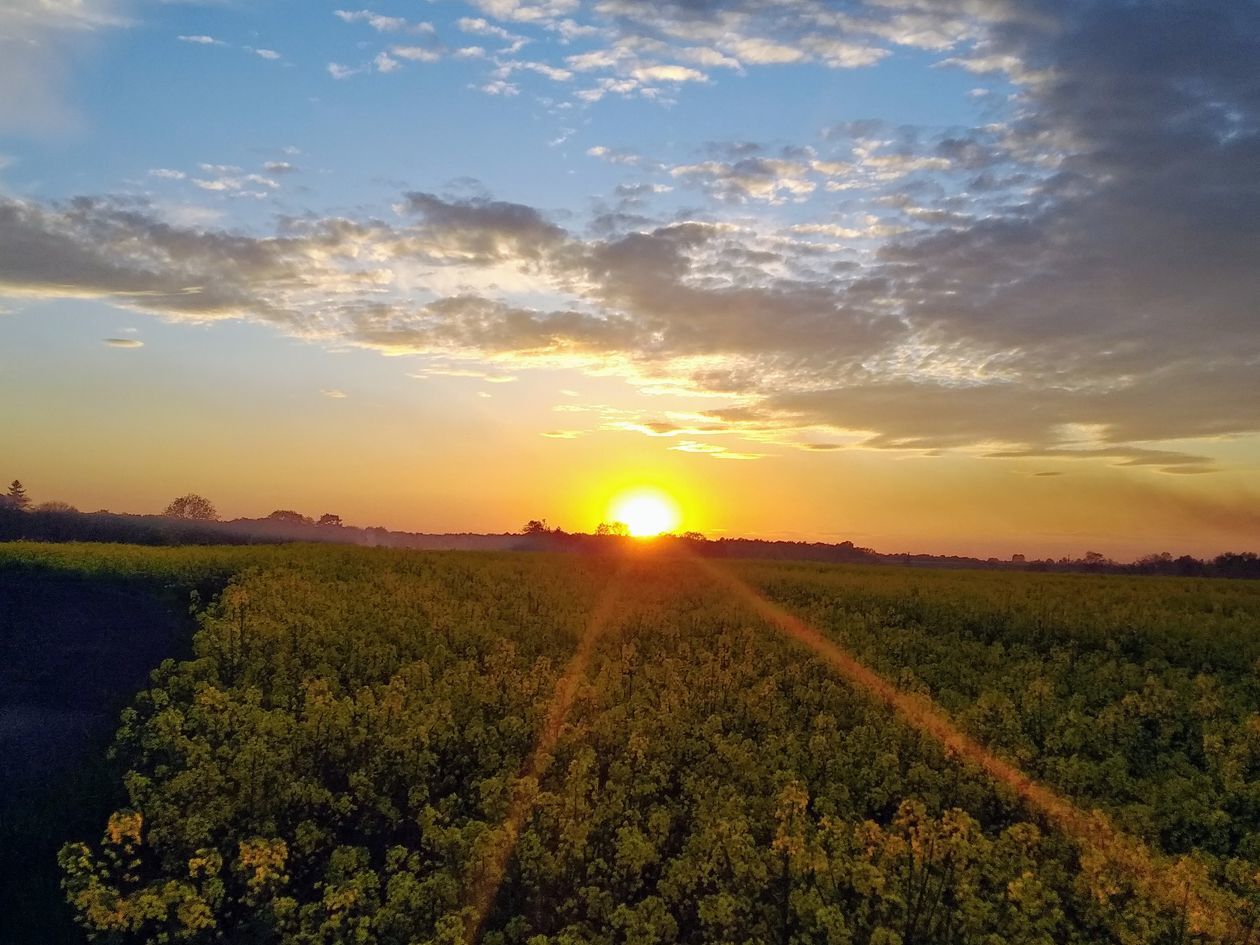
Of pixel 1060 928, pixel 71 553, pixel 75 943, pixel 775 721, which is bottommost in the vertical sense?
pixel 75 943

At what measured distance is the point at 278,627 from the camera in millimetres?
23469

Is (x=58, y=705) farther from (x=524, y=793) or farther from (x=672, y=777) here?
(x=672, y=777)

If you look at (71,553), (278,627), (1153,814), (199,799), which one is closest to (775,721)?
(1153,814)

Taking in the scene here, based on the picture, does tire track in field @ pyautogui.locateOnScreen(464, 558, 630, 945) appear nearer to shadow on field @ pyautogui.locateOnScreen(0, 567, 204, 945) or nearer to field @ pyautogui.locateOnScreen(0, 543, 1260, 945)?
field @ pyautogui.locateOnScreen(0, 543, 1260, 945)

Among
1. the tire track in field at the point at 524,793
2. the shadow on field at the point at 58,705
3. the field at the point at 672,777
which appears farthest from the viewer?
the shadow on field at the point at 58,705

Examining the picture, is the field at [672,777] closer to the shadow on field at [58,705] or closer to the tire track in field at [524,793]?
the tire track in field at [524,793]

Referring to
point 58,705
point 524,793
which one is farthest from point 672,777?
point 58,705

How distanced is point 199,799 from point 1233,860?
18917 mm

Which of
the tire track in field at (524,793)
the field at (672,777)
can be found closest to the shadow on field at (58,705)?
the field at (672,777)

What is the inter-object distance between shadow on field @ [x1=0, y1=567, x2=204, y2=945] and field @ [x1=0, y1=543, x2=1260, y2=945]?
20.1 inches

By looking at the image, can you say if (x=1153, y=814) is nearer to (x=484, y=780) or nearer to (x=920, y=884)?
(x=920, y=884)

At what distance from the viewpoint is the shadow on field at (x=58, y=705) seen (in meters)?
16.3

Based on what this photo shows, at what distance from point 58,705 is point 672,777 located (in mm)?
16097

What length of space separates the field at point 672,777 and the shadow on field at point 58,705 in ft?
1.67
